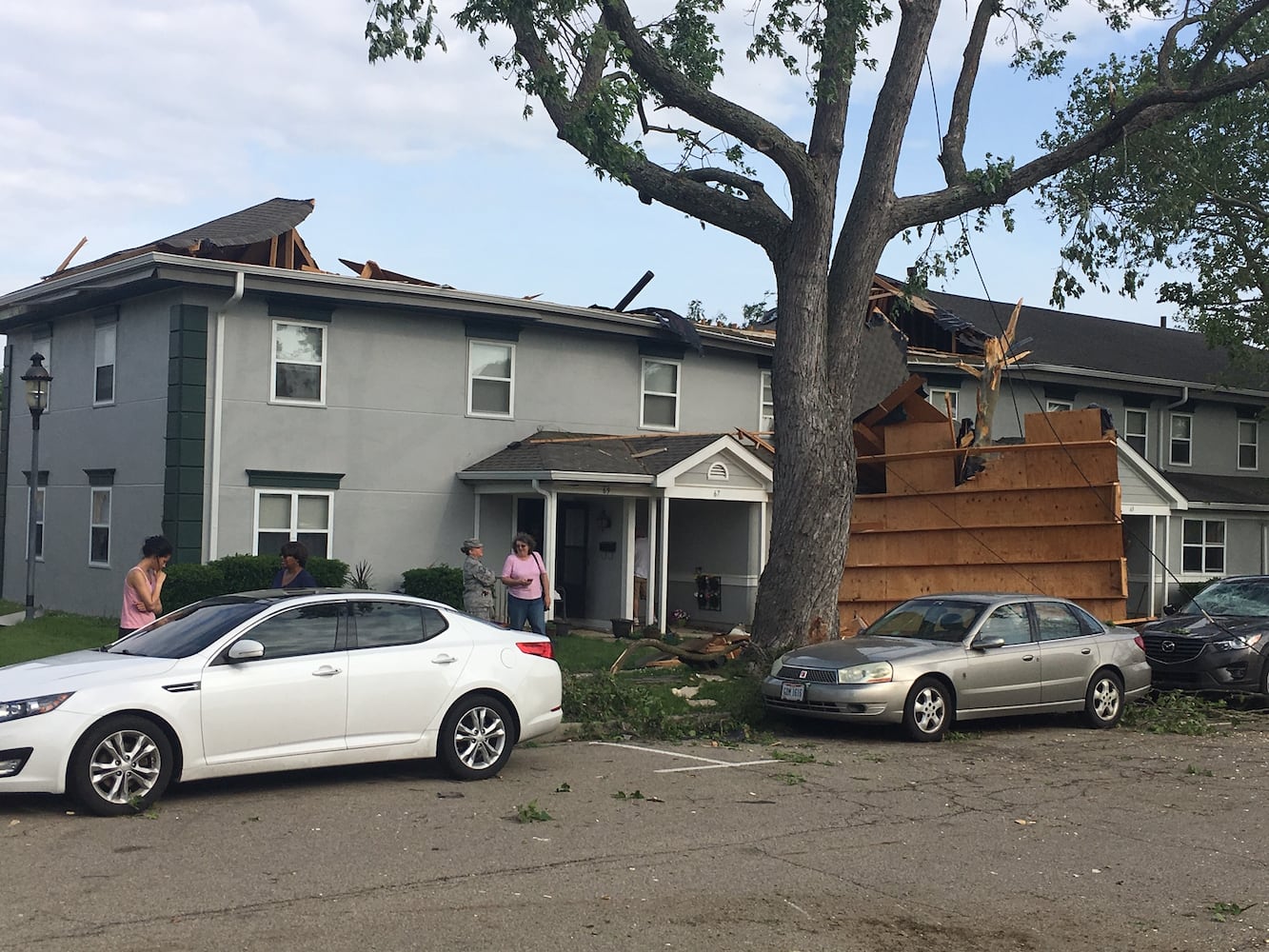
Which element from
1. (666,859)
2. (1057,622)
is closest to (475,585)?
(1057,622)

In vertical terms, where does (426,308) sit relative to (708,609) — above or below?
above

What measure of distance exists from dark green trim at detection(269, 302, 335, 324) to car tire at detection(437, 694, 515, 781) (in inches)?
464

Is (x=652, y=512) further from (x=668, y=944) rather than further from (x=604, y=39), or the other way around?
(x=668, y=944)

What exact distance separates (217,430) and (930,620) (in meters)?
11.3

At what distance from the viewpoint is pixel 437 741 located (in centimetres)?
991

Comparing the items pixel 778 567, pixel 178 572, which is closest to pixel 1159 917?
pixel 778 567

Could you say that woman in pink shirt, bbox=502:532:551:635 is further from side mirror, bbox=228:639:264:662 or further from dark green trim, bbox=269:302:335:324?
dark green trim, bbox=269:302:335:324

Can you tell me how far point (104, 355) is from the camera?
72.2 feet

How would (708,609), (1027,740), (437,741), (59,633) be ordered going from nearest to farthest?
1. (437,741)
2. (1027,740)
3. (59,633)
4. (708,609)

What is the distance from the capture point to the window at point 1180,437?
33.8 metres

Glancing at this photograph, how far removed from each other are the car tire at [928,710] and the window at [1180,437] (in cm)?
2376

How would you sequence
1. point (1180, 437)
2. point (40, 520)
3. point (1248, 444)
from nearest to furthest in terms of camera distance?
1. point (40, 520)
2. point (1180, 437)
3. point (1248, 444)

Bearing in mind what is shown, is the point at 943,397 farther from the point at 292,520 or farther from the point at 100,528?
the point at 100,528

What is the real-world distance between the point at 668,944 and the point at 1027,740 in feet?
25.2
